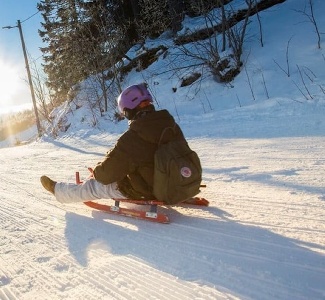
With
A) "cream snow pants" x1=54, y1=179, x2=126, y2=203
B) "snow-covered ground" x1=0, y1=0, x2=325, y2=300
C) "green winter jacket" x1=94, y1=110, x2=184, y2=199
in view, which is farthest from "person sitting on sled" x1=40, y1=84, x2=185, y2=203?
"snow-covered ground" x1=0, y1=0, x2=325, y2=300

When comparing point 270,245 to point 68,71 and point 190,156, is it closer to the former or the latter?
point 190,156

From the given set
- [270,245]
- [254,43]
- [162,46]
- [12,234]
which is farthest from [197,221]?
[162,46]

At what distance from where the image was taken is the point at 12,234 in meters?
3.35

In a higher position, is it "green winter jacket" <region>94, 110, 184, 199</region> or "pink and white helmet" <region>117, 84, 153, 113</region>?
"pink and white helmet" <region>117, 84, 153, 113</region>

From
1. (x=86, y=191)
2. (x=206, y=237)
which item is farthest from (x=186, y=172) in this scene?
(x=86, y=191)

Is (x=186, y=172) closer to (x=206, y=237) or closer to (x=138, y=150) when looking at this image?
(x=138, y=150)

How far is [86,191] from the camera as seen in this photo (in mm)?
3799

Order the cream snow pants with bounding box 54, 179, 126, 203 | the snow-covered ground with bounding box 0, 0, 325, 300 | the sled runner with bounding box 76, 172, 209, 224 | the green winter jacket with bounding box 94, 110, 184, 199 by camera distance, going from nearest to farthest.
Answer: the snow-covered ground with bounding box 0, 0, 325, 300, the green winter jacket with bounding box 94, 110, 184, 199, the sled runner with bounding box 76, 172, 209, 224, the cream snow pants with bounding box 54, 179, 126, 203

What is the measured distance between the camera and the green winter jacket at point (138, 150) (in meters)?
3.19

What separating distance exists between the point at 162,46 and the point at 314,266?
49.8ft

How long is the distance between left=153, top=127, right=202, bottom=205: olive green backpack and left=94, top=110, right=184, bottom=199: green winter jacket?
0.11 metres

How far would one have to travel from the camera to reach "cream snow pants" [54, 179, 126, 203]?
362 cm

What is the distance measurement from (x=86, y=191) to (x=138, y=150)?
3.11 ft

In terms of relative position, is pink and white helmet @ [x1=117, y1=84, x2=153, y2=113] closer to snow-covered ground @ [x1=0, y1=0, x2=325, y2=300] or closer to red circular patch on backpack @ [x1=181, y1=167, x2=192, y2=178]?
red circular patch on backpack @ [x1=181, y1=167, x2=192, y2=178]
